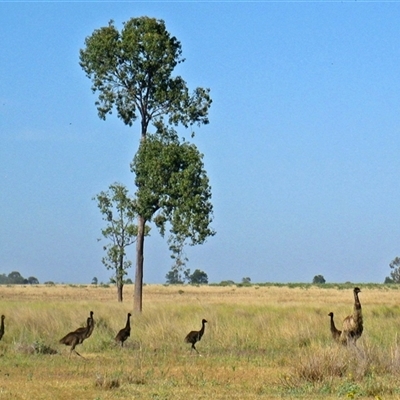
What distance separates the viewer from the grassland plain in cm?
1449

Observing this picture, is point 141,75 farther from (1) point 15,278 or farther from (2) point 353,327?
(1) point 15,278

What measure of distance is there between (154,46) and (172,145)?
13.0 feet

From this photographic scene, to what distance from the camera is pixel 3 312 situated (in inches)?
1133

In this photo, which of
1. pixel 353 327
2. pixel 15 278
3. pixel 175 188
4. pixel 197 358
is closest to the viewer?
pixel 353 327

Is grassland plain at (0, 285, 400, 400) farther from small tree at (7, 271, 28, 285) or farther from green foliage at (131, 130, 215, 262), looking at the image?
small tree at (7, 271, 28, 285)

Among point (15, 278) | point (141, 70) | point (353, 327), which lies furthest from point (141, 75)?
point (15, 278)

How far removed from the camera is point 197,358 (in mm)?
20031

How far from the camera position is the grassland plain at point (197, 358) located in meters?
14.5

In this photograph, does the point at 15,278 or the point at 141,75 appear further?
the point at 15,278

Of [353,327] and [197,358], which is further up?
[353,327]

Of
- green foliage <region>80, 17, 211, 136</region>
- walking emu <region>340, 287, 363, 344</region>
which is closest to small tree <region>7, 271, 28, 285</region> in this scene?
green foliage <region>80, 17, 211, 136</region>

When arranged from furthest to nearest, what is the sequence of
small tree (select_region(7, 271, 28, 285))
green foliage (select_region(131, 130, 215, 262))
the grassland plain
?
small tree (select_region(7, 271, 28, 285)), green foliage (select_region(131, 130, 215, 262)), the grassland plain

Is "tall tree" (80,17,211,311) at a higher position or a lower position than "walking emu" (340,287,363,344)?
higher

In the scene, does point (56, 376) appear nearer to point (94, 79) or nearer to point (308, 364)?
point (308, 364)
